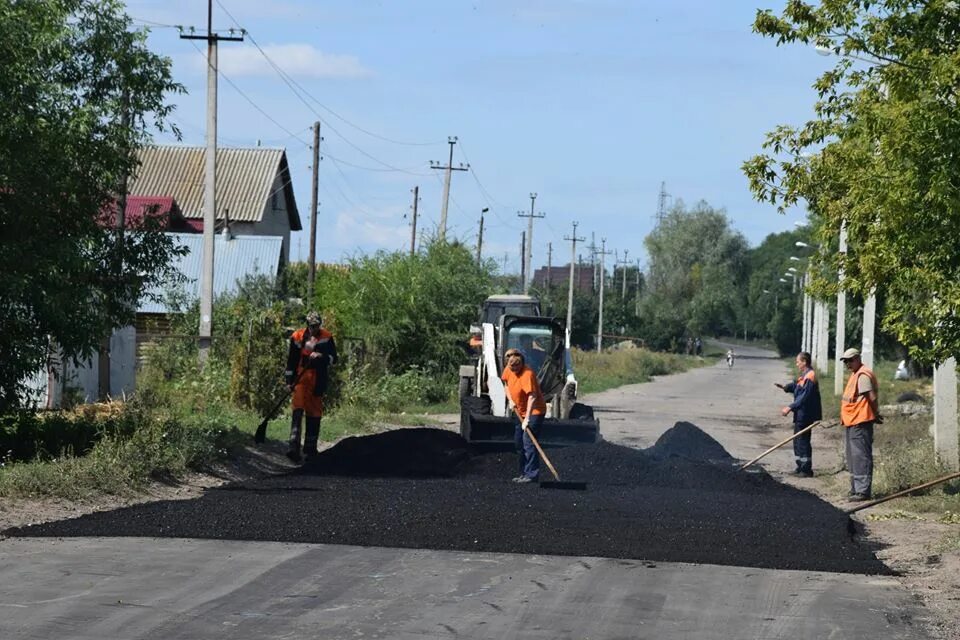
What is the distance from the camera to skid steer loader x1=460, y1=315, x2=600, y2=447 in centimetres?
2161

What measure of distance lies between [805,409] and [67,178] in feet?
34.7

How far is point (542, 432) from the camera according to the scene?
20.8 meters

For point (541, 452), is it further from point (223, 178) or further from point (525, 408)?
point (223, 178)

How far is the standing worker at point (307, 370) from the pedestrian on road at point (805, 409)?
6.52 m

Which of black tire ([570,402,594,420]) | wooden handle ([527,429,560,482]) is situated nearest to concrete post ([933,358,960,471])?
wooden handle ([527,429,560,482])

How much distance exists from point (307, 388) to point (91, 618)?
1022cm

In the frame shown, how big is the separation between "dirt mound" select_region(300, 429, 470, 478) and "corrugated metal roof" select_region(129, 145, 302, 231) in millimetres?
41990

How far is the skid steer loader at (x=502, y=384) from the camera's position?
21.6m

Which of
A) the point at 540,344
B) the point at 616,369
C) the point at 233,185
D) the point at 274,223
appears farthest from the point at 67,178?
the point at 616,369

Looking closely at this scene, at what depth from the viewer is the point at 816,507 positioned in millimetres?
15602

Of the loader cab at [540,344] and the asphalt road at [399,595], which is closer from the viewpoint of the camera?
the asphalt road at [399,595]

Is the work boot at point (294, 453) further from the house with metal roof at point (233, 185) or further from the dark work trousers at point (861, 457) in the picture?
the house with metal roof at point (233, 185)

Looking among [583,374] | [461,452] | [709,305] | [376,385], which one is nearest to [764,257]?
[709,305]

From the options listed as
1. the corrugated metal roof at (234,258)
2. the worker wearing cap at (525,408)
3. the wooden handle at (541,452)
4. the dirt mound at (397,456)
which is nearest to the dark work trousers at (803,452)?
the wooden handle at (541,452)
